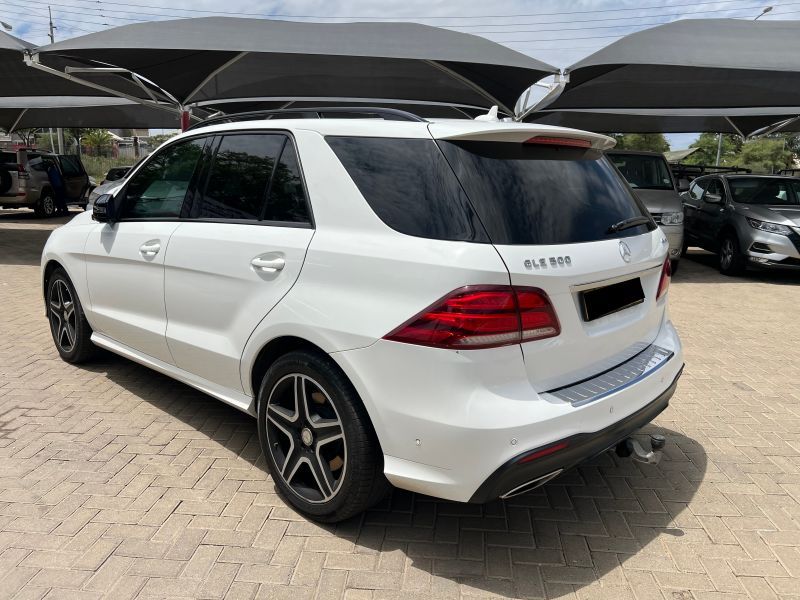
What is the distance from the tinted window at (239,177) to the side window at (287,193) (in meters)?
0.06

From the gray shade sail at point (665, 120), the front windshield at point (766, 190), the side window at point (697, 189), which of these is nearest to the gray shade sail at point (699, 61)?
the front windshield at point (766, 190)

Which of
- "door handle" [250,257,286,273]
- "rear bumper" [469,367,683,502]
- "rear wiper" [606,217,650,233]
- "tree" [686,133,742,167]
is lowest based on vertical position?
"tree" [686,133,742,167]

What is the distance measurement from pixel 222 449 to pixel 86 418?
3.38 feet

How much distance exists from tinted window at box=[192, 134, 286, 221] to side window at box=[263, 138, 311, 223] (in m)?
0.06

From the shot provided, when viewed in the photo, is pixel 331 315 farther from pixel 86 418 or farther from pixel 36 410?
pixel 36 410

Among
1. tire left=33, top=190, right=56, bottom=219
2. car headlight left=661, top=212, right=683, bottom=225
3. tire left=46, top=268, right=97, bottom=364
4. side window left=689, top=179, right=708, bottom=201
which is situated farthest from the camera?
tire left=33, top=190, right=56, bottom=219

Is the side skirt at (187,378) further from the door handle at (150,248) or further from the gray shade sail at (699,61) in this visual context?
the gray shade sail at (699,61)

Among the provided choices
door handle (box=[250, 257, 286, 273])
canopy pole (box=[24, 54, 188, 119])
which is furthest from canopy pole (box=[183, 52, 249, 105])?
door handle (box=[250, 257, 286, 273])

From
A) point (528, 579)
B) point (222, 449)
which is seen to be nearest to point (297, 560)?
point (528, 579)

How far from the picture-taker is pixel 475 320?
2.15 metres

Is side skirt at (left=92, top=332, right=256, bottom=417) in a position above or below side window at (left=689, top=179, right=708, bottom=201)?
above

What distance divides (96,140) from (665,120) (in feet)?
197

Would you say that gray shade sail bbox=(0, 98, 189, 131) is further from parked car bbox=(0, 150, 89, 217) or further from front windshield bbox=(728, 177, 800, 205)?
front windshield bbox=(728, 177, 800, 205)

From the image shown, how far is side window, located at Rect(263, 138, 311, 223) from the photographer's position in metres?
2.76
